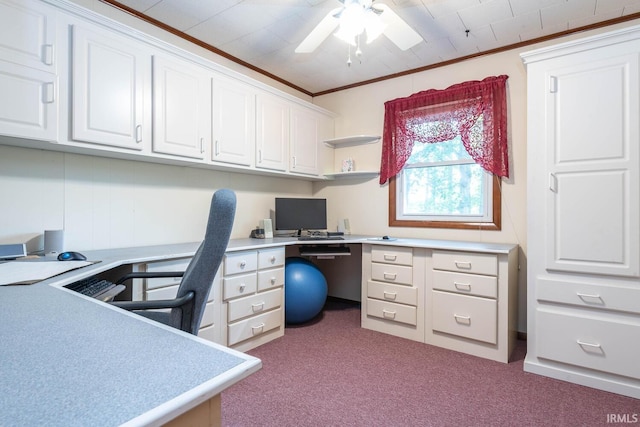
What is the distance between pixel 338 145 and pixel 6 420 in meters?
3.77

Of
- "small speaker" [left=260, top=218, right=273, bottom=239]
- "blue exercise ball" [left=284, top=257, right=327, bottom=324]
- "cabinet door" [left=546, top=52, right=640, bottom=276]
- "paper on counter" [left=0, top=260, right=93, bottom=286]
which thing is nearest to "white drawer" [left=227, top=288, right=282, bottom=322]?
"blue exercise ball" [left=284, top=257, right=327, bottom=324]

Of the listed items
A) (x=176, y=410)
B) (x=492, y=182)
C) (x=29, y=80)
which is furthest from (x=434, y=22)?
(x=176, y=410)

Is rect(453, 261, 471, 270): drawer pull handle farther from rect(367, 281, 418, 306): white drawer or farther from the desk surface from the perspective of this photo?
the desk surface

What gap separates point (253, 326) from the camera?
104 inches

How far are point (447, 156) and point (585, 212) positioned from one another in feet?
4.44

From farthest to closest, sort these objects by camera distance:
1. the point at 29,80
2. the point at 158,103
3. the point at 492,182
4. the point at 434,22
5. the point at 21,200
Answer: the point at 492,182, the point at 434,22, the point at 158,103, the point at 21,200, the point at 29,80

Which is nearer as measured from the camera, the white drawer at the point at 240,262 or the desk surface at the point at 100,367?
the desk surface at the point at 100,367

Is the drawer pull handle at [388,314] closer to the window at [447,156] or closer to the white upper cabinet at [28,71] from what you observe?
the window at [447,156]

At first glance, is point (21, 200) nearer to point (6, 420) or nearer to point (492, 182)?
point (6, 420)

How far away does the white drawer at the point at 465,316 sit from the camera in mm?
2471

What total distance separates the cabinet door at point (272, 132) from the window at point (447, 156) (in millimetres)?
1095

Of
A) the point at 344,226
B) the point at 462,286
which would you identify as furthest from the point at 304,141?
the point at 462,286

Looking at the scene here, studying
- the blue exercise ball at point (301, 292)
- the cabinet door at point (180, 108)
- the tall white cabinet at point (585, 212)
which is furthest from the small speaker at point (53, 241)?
the tall white cabinet at point (585, 212)

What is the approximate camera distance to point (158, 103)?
228 cm
